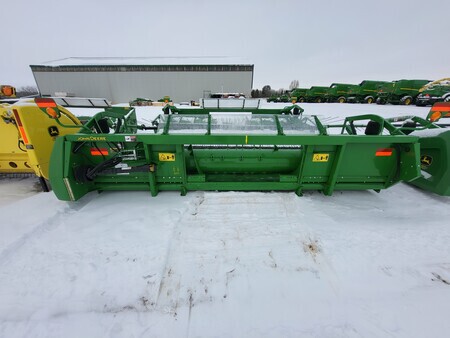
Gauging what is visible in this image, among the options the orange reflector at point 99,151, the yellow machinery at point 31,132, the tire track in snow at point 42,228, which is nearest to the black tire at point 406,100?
the orange reflector at point 99,151

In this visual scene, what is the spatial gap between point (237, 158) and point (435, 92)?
730 inches

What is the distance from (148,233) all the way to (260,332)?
1.55 m

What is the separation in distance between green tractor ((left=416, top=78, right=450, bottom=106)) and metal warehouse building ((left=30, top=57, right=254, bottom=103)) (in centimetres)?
1942

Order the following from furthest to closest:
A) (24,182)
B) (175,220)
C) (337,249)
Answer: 1. (24,182)
2. (175,220)
3. (337,249)

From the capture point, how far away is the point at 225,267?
1.90 meters

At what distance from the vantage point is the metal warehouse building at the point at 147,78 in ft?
92.5

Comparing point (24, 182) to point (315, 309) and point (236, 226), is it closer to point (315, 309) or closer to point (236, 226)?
point (236, 226)

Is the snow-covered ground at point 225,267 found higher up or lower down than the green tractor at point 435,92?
lower down

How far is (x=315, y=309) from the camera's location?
156cm

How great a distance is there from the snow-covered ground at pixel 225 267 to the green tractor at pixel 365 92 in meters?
21.0

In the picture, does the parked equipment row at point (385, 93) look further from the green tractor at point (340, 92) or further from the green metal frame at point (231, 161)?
the green metal frame at point (231, 161)

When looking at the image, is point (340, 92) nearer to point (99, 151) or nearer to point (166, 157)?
point (166, 157)

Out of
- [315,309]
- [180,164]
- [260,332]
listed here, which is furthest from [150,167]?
[315,309]

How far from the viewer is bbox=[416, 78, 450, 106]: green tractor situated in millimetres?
13203
